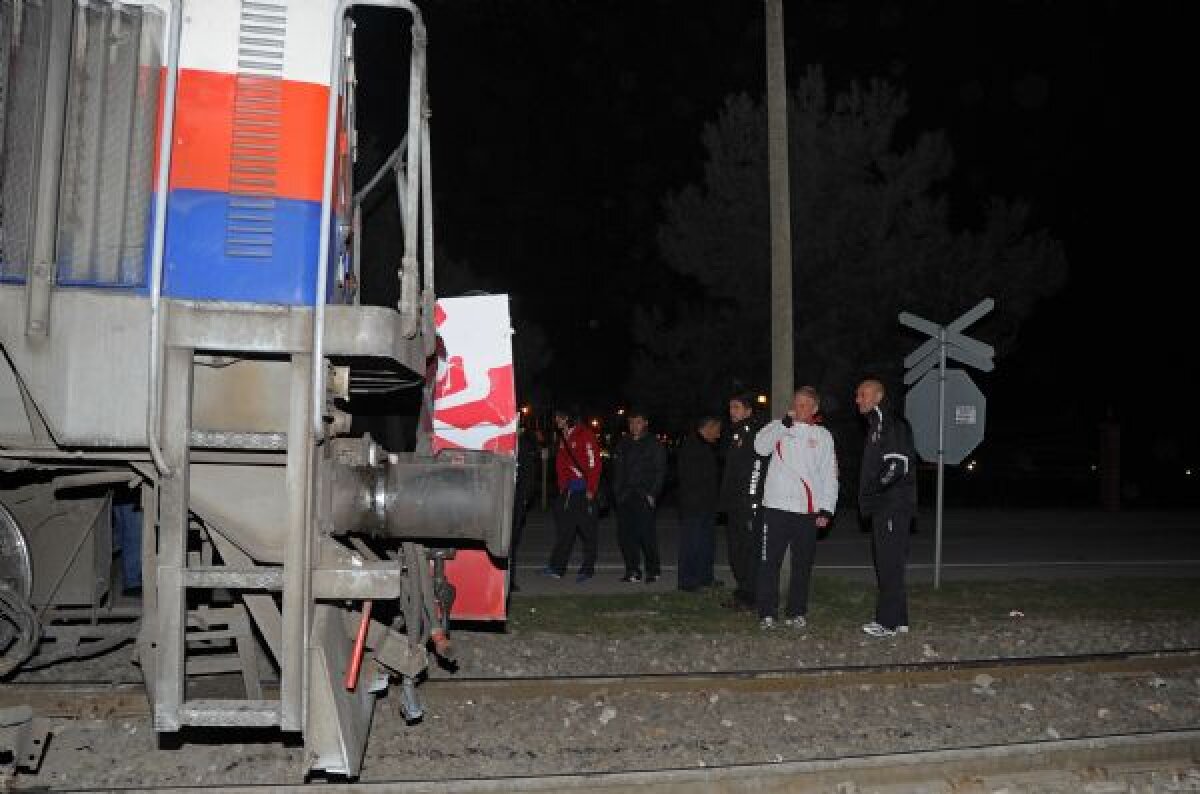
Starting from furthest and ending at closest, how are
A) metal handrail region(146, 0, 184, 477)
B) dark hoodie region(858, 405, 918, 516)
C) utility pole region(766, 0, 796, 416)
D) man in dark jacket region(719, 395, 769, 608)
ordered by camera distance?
1. utility pole region(766, 0, 796, 416)
2. man in dark jacket region(719, 395, 769, 608)
3. dark hoodie region(858, 405, 918, 516)
4. metal handrail region(146, 0, 184, 477)

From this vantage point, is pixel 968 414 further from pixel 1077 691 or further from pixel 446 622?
pixel 446 622

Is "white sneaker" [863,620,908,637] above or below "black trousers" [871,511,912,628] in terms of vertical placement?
below

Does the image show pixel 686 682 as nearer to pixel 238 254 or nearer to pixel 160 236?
pixel 238 254

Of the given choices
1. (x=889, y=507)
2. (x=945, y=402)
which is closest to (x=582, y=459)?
(x=945, y=402)

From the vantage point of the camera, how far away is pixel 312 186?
4.42 metres

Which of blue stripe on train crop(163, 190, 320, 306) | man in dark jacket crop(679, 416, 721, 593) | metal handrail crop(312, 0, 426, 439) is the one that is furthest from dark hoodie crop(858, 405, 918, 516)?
blue stripe on train crop(163, 190, 320, 306)

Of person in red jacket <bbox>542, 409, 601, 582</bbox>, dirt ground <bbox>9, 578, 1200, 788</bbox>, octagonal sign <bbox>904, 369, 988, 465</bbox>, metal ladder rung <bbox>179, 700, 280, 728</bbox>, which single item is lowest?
dirt ground <bbox>9, 578, 1200, 788</bbox>

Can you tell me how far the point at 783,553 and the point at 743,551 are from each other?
99 centimetres

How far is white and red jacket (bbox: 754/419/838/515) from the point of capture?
948 centimetres

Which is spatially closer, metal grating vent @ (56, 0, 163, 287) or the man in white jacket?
metal grating vent @ (56, 0, 163, 287)

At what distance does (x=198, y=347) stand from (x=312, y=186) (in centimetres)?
75

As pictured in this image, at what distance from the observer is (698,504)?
1135cm

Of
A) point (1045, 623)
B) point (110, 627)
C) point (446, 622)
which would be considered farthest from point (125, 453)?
point (1045, 623)

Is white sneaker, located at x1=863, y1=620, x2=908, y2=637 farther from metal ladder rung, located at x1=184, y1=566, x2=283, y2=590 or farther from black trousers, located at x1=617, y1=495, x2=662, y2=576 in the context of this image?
metal ladder rung, located at x1=184, y1=566, x2=283, y2=590
